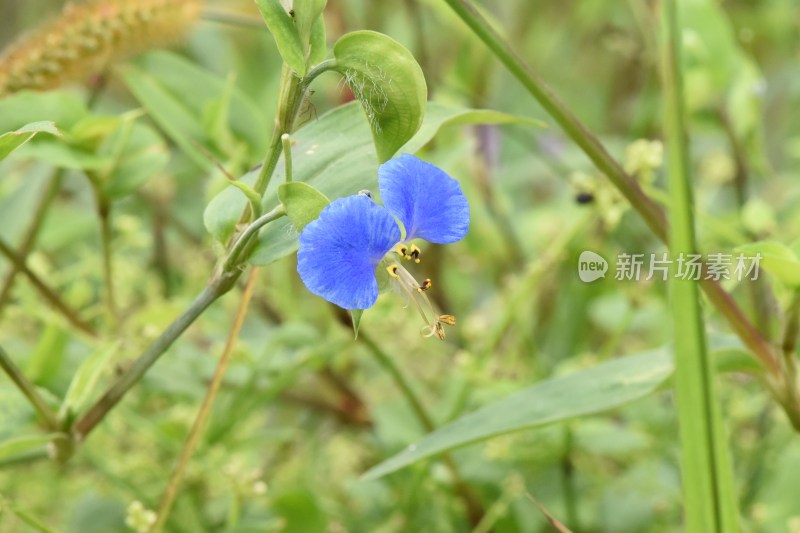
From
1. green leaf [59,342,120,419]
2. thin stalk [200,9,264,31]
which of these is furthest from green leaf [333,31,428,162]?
thin stalk [200,9,264,31]

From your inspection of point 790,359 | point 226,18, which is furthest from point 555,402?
point 226,18

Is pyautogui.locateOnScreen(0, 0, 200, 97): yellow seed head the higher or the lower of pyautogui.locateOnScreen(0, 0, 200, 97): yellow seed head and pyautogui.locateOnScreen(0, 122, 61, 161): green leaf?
the lower

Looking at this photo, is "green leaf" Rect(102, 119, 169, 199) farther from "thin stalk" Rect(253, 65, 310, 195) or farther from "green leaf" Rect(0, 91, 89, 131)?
"thin stalk" Rect(253, 65, 310, 195)

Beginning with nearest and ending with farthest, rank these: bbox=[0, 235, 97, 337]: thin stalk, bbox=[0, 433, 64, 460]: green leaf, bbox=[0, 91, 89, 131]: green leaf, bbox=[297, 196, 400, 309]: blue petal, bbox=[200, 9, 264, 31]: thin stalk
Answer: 1. bbox=[297, 196, 400, 309]: blue petal
2. bbox=[0, 433, 64, 460]: green leaf
3. bbox=[0, 91, 89, 131]: green leaf
4. bbox=[0, 235, 97, 337]: thin stalk
5. bbox=[200, 9, 264, 31]: thin stalk

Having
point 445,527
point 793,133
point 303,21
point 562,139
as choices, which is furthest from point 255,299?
point 793,133

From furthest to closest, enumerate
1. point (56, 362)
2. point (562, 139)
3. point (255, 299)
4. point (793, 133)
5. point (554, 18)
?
1. point (554, 18)
2. point (793, 133)
3. point (562, 139)
4. point (255, 299)
5. point (56, 362)

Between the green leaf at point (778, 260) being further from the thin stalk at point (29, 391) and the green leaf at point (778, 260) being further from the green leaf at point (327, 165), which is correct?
the thin stalk at point (29, 391)

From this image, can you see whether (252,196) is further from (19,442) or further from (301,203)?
(19,442)

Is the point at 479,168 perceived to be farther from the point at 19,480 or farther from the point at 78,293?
the point at 19,480
